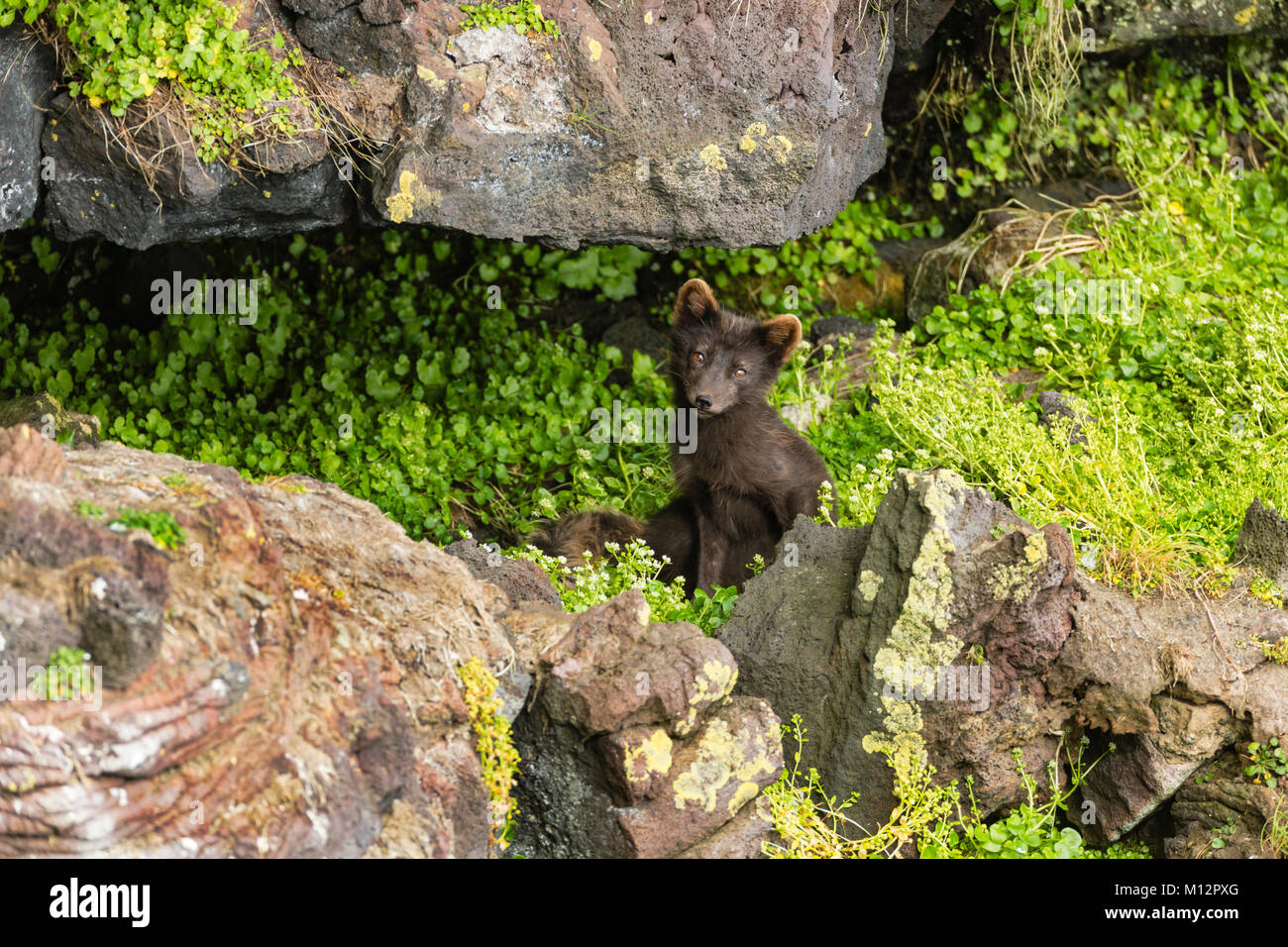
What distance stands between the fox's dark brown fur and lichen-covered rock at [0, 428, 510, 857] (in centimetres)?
331

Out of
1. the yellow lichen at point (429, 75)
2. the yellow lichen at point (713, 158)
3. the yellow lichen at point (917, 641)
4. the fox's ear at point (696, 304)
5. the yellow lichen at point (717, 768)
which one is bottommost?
the yellow lichen at point (717, 768)

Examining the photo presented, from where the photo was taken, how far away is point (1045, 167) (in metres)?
10.7

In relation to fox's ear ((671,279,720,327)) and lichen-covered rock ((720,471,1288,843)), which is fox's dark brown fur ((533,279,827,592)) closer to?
fox's ear ((671,279,720,327))

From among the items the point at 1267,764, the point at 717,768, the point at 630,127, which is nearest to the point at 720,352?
the point at 630,127

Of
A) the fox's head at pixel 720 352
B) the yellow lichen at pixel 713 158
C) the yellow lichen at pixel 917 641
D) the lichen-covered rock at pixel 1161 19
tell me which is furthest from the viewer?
the lichen-covered rock at pixel 1161 19

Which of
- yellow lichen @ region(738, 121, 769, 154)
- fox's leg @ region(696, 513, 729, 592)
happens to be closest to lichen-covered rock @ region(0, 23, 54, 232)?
yellow lichen @ region(738, 121, 769, 154)

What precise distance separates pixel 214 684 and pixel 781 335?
465 cm

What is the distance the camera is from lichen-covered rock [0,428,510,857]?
3.47 metres

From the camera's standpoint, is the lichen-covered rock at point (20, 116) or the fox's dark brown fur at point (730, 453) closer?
the lichen-covered rock at point (20, 116)

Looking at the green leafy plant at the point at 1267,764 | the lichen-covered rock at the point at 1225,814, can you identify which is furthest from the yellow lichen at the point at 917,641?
the green leafy plant at the point at 1267,764

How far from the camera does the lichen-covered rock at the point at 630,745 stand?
461cm

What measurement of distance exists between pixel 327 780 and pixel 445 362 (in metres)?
6.12

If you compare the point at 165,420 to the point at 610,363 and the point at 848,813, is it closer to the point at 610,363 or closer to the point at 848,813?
the point at 610,363

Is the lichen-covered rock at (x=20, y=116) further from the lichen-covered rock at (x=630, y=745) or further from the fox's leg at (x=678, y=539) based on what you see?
the fox's leg at (x=678, y=539)
